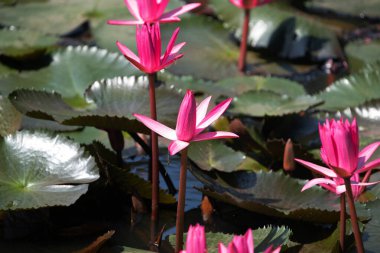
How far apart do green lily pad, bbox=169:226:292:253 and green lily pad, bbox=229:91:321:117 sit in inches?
39.2

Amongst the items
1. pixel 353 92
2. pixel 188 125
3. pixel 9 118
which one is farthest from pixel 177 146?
pixel 353 92

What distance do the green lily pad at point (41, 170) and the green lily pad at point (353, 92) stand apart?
1420 mm

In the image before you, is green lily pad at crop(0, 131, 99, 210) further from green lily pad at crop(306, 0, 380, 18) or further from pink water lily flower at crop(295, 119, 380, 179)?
green lily pad at crop(306, 0, 380, 18)

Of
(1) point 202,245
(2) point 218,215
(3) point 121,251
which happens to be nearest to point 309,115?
(2) point 218,215

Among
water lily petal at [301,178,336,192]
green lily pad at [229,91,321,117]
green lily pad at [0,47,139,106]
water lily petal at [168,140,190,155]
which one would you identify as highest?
water lily petal at [168,140,190,155]

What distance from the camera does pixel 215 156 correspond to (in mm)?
2443

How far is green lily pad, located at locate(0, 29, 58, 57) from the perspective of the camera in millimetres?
3322

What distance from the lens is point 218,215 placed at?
2.29m

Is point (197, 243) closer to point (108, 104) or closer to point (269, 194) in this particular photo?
point (269, 194)

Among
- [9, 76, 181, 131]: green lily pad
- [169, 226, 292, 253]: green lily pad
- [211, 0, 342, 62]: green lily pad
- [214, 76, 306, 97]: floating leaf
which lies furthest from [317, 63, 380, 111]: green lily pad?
[169, 226, 292, 253]: green lily pad

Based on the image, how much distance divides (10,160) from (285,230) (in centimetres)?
84

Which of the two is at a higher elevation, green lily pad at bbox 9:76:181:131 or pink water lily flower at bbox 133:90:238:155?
pink water lily flower at bbox 133:90:238:155

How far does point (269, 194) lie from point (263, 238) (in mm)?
448

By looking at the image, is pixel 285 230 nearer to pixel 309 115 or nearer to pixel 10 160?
pixel 10 160
